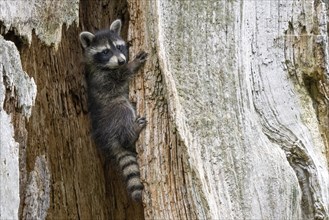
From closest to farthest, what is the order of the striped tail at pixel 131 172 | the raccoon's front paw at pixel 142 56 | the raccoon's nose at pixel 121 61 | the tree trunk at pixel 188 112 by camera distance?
the tree trunk at pixel 188 112 < the striped tail at pixel 131 172 < the raccoon's front paw at pixel 142 56 < the raccoon's nose at pixel 121 61

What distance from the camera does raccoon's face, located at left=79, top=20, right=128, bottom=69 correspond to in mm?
5812

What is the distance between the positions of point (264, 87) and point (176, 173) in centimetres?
89

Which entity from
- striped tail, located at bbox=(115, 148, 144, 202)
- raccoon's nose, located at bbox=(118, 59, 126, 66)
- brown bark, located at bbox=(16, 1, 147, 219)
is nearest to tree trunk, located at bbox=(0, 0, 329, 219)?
brown bark, located at bbox=(16, 1, 147, 219)

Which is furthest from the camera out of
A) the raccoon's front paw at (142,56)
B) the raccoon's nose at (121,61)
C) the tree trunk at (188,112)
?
the raccoon's nose at (121,61)

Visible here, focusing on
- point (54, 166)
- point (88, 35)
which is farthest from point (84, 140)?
point (88, 35)

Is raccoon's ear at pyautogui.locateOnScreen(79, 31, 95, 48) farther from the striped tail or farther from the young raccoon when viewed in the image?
the striped tail

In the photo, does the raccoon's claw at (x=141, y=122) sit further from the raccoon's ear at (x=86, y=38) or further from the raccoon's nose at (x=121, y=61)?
the raccoon's ear at (x=86, y=38)

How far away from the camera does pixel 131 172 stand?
16.7 ft

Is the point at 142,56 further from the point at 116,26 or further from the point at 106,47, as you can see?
the point at 106,47

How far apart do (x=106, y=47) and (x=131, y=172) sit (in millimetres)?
1237

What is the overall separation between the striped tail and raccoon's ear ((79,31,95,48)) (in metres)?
0.89

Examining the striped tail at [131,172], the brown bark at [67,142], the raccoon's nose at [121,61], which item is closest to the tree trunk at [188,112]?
the brown bark at [67,142]

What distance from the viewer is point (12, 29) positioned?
4.95 meters

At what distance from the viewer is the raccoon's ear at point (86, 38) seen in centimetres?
580
